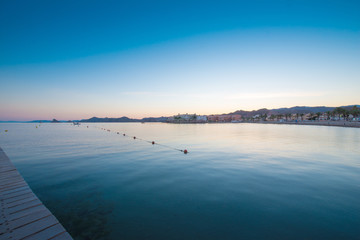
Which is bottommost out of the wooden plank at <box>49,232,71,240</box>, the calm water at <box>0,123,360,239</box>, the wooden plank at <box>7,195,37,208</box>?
the calm water at <box>0,123,360,239</box>

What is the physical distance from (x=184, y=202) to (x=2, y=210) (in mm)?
6906

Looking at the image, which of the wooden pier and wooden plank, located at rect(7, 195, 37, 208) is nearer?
the wooden pier

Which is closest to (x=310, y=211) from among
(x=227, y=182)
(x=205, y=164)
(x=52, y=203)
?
(x=227, y=182)

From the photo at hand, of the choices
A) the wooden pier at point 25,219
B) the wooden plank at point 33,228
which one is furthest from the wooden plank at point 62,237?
the wooden plank at point 33,228

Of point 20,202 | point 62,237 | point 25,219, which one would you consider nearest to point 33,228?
point 25,219

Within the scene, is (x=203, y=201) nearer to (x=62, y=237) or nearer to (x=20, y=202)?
(x=62, y=237)

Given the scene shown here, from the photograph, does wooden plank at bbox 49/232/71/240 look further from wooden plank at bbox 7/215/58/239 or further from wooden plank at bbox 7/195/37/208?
wooden plank at bbox 7/195/37/208

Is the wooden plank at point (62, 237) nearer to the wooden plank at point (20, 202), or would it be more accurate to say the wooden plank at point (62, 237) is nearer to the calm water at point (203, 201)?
the calm water at point (203, 201)

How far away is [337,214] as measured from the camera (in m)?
6.98

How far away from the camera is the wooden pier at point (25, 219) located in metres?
4.66

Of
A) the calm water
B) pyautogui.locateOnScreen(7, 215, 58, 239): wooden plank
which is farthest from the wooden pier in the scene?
the calm water

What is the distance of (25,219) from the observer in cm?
546

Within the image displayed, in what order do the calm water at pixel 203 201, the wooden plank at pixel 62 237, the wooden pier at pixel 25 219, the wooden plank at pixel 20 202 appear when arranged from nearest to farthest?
the wooden plank at pixel 62 237
the wooden pier at pixel 25 219
the calm water at pixel 203 201
the wooden plank at pixel 20 202

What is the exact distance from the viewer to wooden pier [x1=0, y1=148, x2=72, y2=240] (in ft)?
15.3
